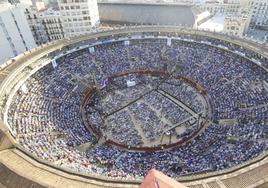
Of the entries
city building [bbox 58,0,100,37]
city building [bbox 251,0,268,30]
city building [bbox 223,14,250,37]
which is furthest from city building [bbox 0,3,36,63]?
city building [bbox 251,0,268,30]

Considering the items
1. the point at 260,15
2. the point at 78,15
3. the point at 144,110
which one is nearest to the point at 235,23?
the point at 260,15

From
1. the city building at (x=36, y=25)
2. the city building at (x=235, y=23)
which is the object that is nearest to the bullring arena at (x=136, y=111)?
the city building at (x=235, y=23)

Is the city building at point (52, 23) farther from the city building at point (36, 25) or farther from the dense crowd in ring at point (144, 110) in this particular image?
the dense crowd in ring at point (144, 110)

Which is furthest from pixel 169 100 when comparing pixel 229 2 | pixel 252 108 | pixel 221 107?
pixel 229 2

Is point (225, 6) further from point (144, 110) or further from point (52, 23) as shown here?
point (52, 23)

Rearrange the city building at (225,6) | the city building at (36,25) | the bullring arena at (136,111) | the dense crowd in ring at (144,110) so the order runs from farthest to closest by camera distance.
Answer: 1. the city building at (225,6)
2. the city building at (36,25)
3. the dense crowd in ring at (144,110)
4. the bullring arena at (136,111)

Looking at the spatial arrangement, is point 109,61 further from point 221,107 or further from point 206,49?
point 221,107

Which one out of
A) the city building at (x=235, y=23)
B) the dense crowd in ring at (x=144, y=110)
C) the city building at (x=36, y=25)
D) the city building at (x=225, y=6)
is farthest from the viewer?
the city building at (x=225, y=6)
